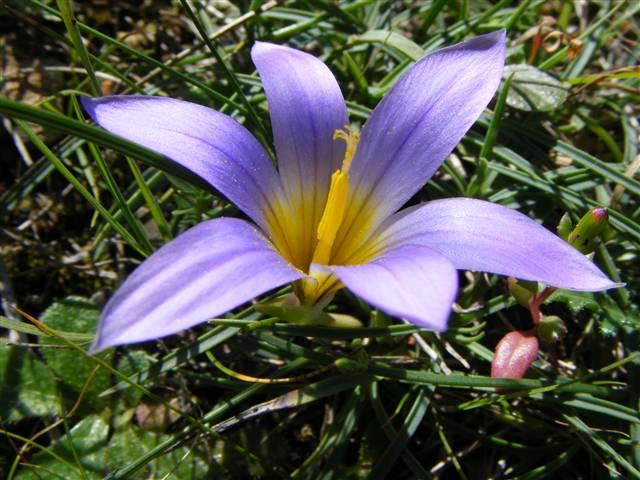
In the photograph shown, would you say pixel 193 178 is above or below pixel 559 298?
above

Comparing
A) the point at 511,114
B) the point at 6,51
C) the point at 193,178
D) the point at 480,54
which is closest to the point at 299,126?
the point at 193,178

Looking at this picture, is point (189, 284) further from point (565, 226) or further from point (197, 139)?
point (565, 226)

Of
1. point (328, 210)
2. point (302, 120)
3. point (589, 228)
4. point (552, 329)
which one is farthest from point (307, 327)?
point (589, 228)

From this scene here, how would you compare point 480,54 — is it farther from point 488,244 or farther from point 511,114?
point 511,114

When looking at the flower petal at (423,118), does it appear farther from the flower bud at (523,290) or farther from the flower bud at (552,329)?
the flower bud at (552,329)

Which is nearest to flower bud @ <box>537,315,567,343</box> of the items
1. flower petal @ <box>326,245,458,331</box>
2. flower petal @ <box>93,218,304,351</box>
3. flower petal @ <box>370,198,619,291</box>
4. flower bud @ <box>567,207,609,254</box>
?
flower bud @ <box>567,207,609,254</box>

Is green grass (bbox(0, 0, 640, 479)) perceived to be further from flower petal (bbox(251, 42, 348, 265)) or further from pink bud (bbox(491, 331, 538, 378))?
flower petal (bbox(251, 42, 348, 265))
